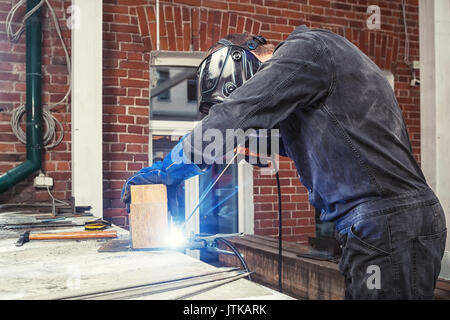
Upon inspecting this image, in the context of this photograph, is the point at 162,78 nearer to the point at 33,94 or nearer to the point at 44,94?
the point at 44,94

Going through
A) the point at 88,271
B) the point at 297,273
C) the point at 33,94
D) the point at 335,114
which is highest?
the point at 33,94

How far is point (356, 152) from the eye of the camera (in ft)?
4.00

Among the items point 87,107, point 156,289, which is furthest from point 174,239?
point 87,107

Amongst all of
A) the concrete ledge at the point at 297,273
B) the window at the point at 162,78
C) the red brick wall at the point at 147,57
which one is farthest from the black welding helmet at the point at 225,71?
the window at the point at 162,78

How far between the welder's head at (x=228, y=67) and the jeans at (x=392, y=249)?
81 cm

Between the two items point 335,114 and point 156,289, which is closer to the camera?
point 156,289

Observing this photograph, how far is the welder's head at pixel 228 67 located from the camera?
176cm

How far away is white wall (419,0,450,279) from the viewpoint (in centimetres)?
254

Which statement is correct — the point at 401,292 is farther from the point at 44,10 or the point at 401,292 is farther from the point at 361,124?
the point at 44,10

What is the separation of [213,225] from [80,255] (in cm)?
272

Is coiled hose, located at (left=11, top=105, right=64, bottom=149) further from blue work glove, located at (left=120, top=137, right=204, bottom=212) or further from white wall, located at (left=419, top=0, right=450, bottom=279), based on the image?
white wall, located at (left=419, top=0, right=450, bottom=279)

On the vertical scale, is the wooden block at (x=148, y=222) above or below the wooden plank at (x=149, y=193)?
below

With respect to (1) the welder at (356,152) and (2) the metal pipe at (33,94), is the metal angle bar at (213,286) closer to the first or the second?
(1) the welder at (356,152)

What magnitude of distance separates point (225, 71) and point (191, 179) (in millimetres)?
2218
